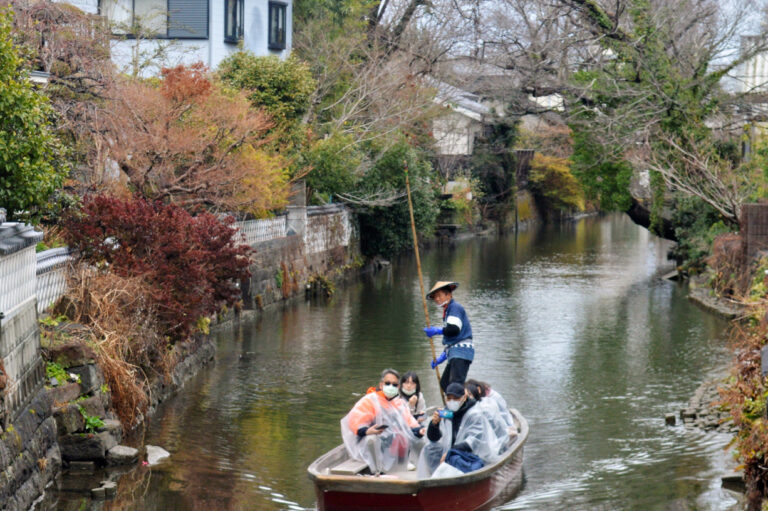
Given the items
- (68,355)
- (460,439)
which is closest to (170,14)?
(68,355)

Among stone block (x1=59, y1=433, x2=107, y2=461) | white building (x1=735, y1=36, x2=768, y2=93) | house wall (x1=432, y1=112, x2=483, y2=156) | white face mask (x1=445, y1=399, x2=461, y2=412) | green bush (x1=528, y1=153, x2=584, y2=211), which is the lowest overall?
stone block (x1=59, y1=433, x2=107, y2=461)

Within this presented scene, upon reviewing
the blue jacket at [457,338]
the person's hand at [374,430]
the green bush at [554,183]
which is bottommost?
the person's hand at [374,430]

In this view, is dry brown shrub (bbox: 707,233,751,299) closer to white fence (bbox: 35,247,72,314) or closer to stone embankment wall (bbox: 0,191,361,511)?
stone embankment wall (bbox: 0,191,361,511)

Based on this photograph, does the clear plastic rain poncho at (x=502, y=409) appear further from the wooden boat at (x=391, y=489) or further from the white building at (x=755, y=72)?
the white building at (x=755, y=72)

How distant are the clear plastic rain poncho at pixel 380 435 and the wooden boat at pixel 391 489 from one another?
0.14 meters

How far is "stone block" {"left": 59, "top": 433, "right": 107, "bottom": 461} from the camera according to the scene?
13.7 m

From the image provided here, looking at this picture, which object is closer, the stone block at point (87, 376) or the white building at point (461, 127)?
the stone block at point (87, 376)

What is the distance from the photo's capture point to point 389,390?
12.4m

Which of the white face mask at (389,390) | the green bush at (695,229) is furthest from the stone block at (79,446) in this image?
the green bush at (695,229)

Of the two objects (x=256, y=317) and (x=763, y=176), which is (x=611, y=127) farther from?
(x=256, y=317)

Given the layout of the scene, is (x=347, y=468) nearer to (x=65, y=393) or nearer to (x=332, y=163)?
(x=65, y=393)

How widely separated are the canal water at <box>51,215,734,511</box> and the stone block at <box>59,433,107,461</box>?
0.62 metres

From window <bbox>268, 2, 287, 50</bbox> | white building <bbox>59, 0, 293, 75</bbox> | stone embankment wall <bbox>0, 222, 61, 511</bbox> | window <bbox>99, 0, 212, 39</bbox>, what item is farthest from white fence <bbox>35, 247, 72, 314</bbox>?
window <bbox>268, 2, 287, 50</bbox>

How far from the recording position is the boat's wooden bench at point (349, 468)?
11.9 meters
